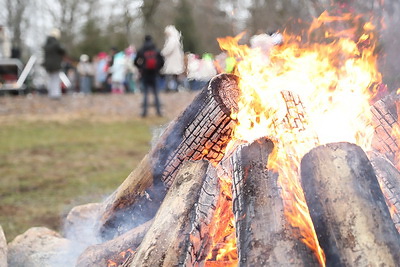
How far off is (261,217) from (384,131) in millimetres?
1035

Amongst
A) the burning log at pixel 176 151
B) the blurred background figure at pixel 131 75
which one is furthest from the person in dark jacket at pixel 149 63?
the burning log at pixel 176 151

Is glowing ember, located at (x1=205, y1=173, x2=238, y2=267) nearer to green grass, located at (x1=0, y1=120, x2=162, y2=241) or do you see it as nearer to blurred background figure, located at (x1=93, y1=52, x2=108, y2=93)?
green grass, located at (x1=0, y1=120, x2=162, y2=241)

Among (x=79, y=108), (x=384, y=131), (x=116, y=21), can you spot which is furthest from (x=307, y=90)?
(x=116, y=21)

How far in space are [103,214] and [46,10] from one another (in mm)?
35118

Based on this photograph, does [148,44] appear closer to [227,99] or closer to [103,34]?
[227,99]

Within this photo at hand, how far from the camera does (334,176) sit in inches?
89.4

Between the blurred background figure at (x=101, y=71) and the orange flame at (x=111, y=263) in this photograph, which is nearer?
the orange flame at (x=111, y=263)

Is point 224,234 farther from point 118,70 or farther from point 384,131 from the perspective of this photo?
point 118,70

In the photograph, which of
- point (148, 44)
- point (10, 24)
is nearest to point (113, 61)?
point (148, 44)

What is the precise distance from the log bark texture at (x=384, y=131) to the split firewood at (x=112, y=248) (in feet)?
4.14

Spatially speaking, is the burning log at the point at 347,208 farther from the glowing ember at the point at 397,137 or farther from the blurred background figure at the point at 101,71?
the blurred background figure at the point at 101,71

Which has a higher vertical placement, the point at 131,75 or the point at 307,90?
the point at 131,75

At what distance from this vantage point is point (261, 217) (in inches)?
89.9

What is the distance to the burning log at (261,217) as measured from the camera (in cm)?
215
